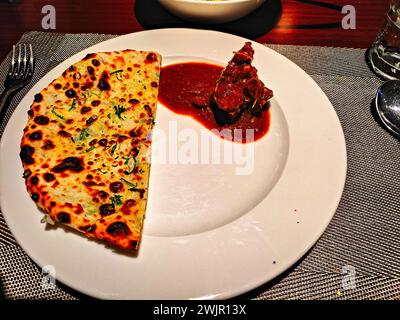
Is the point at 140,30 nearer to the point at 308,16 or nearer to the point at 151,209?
the point at 308,16

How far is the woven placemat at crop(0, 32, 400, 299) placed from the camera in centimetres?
193

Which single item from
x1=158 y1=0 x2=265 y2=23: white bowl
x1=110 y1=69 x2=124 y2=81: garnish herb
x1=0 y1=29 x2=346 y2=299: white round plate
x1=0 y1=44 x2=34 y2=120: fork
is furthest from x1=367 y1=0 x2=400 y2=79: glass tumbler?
x1=0 y1=44 x2=34 y2=120: fork

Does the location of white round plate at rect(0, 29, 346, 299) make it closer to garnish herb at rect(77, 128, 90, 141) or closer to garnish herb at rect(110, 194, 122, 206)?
garnish herb at rect(110, 194, 122, 206)

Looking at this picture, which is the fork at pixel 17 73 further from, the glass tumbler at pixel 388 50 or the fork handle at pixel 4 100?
the glass tumbler at pixel 388 50

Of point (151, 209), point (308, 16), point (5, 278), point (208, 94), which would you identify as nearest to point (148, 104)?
point (208, 94)

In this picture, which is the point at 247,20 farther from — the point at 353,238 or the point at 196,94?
the point at 353,238

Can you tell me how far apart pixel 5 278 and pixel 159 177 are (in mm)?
1050

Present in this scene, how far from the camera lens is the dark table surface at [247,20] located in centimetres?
334

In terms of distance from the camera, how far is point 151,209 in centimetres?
226

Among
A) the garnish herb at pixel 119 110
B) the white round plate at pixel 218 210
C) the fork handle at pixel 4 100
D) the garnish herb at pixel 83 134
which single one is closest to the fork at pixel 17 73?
the fork handle at pixel 4 100

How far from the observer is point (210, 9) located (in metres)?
3.00

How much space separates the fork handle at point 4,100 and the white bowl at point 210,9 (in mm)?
1459

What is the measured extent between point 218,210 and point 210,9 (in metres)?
1.74
